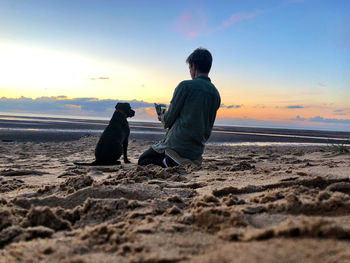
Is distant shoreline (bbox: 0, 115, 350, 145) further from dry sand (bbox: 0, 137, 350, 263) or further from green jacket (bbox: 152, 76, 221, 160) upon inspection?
dry sand (bbox: 0, 137, 350, 263)

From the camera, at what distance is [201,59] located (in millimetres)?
4172

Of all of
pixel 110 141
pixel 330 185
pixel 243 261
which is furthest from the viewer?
pixel 110 141

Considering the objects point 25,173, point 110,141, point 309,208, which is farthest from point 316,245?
point 110,141

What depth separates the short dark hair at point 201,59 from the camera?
4.14 metres

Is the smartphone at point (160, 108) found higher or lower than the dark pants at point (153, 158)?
higher

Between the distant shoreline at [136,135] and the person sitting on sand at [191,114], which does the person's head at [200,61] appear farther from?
the distant shoreline at [136,135]

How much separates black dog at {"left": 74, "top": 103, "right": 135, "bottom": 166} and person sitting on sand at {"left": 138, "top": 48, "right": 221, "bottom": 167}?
179cm

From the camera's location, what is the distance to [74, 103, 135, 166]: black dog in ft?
19.2

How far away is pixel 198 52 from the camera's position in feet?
13.6

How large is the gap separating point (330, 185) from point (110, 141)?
4.56 meters

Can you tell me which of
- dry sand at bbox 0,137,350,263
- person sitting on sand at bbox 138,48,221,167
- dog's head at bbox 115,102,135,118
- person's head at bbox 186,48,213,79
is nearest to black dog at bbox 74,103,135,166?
dog's head at bbox 115,102,135,118

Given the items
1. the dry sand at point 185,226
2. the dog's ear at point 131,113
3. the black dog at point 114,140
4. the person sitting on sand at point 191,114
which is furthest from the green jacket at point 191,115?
the dog's ear at point 131,113

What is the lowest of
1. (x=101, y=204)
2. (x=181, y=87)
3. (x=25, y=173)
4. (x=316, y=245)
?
(x=25, y=173)

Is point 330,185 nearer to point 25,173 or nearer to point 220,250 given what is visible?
point 220,250
